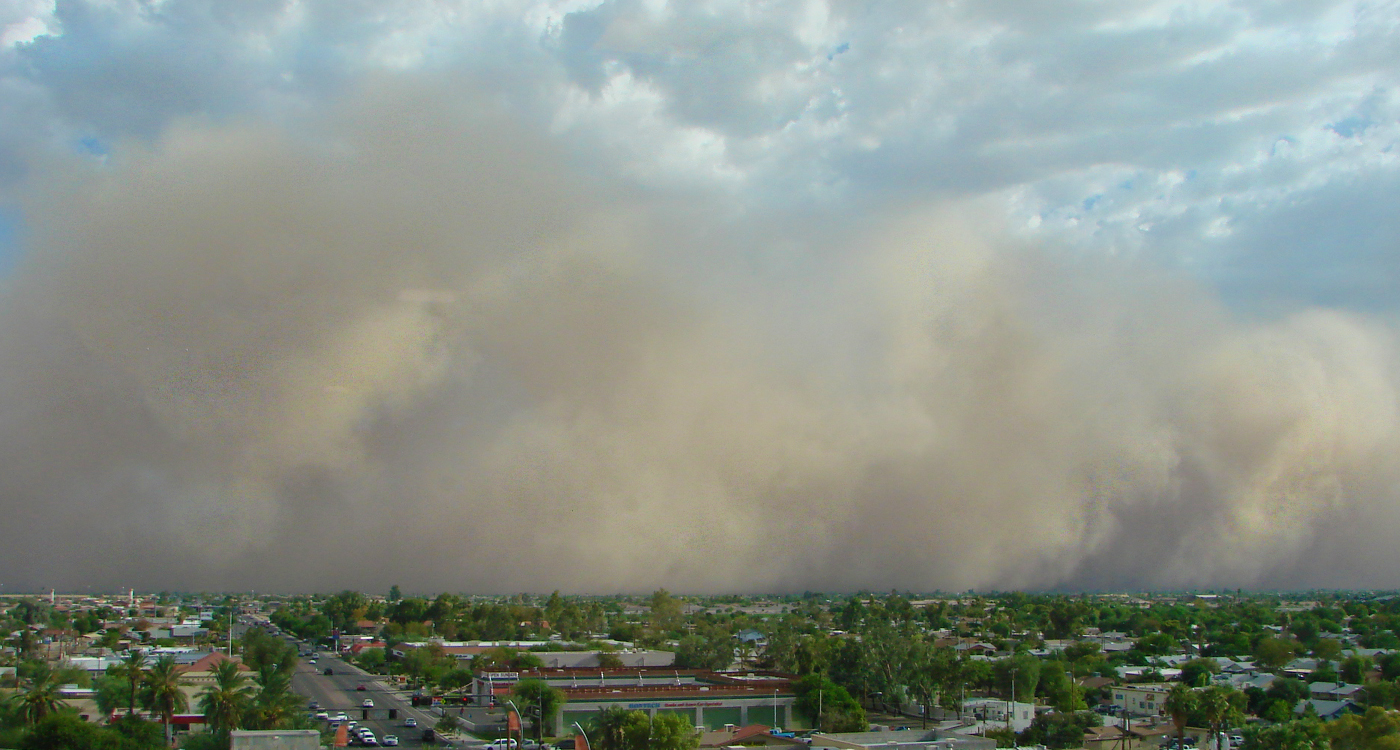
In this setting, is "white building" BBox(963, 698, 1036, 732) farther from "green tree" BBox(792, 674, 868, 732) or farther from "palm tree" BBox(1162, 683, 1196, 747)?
"palm tree" BBox(1162, 683, 1196, 747)

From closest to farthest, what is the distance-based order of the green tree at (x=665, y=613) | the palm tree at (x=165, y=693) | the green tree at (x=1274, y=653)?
the palm tree at (x=165, y=693)
the green tree at (x=1274, y=653)
the green tree at (x=665, y=613)

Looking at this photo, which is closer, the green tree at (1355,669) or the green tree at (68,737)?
the green tree at (68,737)

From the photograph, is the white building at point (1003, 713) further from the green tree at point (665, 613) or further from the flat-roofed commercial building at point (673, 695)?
the green tree at point (665, 613)

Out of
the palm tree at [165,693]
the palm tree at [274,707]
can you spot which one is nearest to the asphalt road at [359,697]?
the palm tree at [274,707]

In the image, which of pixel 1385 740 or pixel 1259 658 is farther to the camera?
pixel 1259 658

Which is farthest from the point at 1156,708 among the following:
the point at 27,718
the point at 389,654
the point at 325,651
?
the point at 325,651

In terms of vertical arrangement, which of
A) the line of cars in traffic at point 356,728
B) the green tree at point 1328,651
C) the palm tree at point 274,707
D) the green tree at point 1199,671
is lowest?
the line of cars in traffic at point 356,728

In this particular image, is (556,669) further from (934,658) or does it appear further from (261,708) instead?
(261,708)

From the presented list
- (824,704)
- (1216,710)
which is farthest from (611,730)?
(1216,710)

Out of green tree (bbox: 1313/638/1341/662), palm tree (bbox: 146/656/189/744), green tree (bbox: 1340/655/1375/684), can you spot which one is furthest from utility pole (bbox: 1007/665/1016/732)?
palm tree (bbox: 146/656/189/744)
